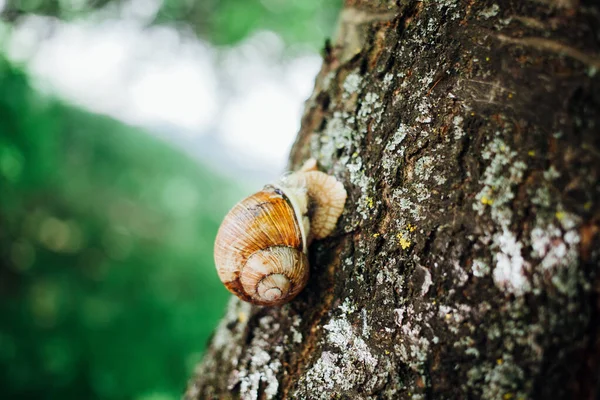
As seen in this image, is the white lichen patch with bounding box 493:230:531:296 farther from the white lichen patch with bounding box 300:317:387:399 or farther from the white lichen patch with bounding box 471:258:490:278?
the white lichen patch with bounding box 300:317:387:399

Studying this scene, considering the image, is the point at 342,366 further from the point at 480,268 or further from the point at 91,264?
the point at 91,264

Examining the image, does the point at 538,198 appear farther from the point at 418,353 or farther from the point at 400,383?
the point at 400,383

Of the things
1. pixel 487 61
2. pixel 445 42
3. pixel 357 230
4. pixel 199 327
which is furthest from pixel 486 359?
pixel 199 327

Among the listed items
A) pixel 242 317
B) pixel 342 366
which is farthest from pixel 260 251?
pixel 342 366

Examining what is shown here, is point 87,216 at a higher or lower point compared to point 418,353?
lower

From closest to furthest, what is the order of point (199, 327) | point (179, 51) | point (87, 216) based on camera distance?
point (199, 327), point (87, 216), point (179, 51)

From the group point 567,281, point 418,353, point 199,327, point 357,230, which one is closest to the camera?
point 567,281

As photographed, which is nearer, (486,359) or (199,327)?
(486,359)
